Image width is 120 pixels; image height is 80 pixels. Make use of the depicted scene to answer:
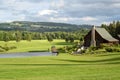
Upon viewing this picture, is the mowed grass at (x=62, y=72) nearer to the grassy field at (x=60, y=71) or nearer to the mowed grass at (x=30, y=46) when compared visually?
the grassy field at (x=60, y=71)

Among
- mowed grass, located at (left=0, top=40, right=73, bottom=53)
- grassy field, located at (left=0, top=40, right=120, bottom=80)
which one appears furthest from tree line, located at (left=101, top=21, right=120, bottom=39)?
grassy field, located at (left=0, top=40, right=120, bottom=80)

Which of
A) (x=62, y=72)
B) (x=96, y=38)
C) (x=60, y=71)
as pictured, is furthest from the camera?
(x=96, y=38)

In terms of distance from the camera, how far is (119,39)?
12125 cm

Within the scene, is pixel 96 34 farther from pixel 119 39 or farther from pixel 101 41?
pixel 119 39

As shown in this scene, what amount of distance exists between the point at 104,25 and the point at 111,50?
83.6 metres

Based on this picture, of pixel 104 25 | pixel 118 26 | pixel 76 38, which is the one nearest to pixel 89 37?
pixel 118 26

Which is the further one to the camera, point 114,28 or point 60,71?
point 114,28

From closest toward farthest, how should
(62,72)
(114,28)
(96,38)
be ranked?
(62,72)
(96,38)
(114,28)

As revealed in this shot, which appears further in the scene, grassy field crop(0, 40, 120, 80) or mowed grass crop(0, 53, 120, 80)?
grassy field crop(0, 40, 120, 80)

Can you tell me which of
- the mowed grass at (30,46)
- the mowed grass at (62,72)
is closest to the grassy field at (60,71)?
the mowed grass at (62,72)

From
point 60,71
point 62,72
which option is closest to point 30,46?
point 60,71

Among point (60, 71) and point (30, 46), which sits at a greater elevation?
point (60, 71)

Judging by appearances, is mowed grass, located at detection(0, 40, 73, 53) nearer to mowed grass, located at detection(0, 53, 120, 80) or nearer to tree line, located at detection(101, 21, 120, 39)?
tree line, located at detection(101, 21, 120, 39)

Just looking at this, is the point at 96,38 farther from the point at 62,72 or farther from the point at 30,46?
the point at 62,72
